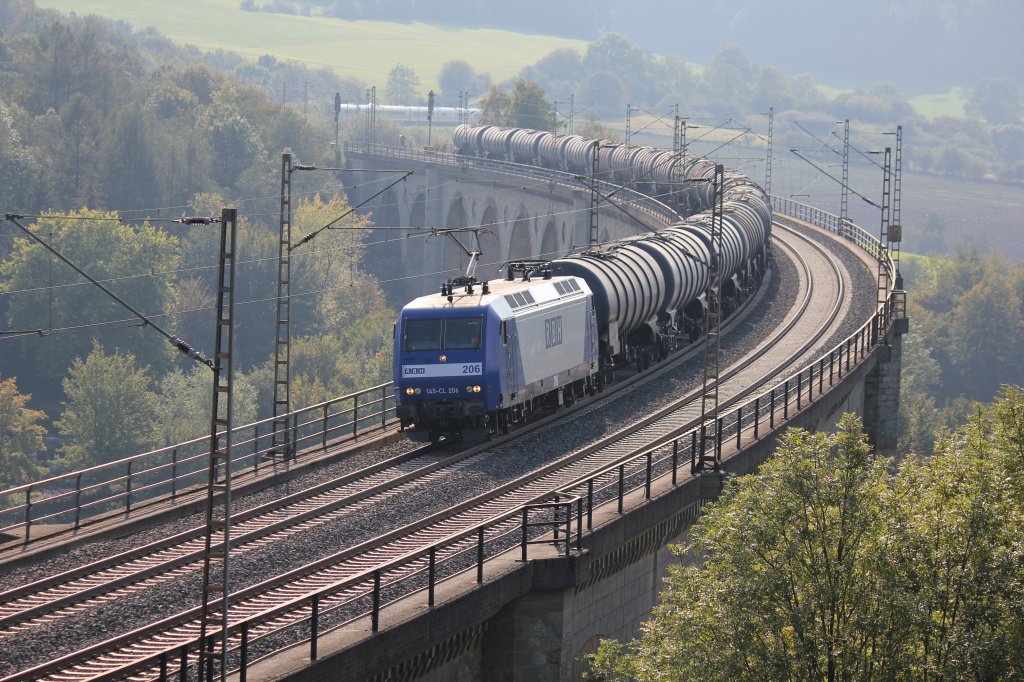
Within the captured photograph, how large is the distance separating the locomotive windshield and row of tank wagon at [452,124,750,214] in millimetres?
20809

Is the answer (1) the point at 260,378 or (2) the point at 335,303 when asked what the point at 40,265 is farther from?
(2) the point at 335,303

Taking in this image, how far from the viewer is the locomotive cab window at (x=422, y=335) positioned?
34281 mm

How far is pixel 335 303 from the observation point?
124 metres

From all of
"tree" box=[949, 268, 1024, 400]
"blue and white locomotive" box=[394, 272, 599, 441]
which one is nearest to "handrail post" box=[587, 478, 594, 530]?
"blue and white locomotive" box=[394, 272, 599, 441]

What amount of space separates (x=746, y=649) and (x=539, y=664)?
4.23m

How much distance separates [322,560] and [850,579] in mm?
6602

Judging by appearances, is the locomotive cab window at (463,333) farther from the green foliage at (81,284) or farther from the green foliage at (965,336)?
the green foliage at (965,336)

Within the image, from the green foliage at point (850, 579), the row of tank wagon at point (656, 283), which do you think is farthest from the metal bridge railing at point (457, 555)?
the row of tank wagon at point (656, 283)

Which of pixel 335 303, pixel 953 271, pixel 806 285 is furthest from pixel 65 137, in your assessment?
pixel 953 271

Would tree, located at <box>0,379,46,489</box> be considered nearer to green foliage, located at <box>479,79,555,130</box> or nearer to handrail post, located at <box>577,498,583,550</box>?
handrail post, located at <box>577,498,583,550</box>

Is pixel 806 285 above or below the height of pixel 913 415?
above

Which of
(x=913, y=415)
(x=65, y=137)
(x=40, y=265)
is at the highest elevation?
(x=65, y=137)

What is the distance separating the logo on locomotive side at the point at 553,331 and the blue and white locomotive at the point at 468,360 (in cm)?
37

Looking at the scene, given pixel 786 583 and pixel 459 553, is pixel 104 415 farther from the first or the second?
pixel 786 583
